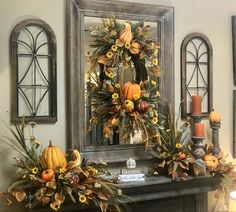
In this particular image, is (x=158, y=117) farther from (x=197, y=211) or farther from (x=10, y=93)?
(x=10, y=93)

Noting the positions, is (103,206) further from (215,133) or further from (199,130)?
(215,133)

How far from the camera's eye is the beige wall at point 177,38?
2.57 metres

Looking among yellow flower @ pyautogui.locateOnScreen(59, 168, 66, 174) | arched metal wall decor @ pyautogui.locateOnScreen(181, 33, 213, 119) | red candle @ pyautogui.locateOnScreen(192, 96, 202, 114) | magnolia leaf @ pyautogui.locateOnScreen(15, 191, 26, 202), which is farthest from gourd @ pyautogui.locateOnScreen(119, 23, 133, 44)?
magnolia leaf @ pyautogui.locateOnScreen(15, 191, 26, 202)

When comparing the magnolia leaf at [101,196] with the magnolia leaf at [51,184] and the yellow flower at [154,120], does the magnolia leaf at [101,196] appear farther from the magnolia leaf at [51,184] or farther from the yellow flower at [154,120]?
the yellow flower at [154,120]

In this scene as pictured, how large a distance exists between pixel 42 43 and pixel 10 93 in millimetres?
403

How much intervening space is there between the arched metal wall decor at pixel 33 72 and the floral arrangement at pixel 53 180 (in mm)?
121

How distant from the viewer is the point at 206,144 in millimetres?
3186

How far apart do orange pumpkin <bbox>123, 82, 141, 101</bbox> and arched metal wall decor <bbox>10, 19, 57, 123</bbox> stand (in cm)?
49

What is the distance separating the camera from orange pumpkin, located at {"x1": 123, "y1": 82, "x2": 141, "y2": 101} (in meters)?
2.72

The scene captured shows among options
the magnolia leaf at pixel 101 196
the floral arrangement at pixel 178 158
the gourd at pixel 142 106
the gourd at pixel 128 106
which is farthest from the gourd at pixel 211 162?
the magnolia leaf at pixel 101 196

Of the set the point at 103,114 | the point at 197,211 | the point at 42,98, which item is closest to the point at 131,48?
the point at 103,114

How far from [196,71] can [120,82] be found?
744mm

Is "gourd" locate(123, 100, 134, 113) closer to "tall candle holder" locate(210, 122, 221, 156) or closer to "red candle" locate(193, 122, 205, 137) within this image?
"red candle" locate(193, 122, 205, 137)

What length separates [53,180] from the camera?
2369 mm
